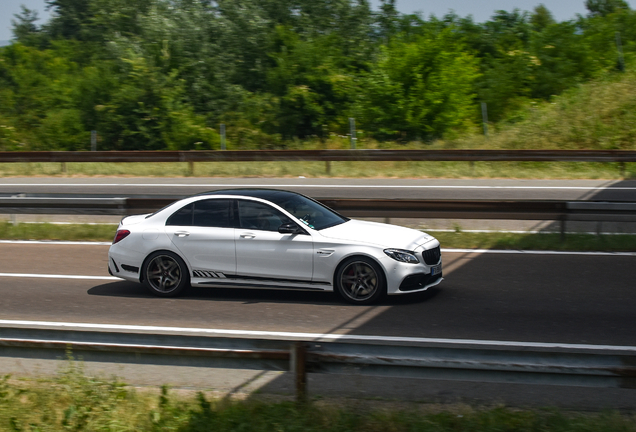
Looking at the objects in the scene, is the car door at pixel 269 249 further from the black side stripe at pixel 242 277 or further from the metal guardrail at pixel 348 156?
the metal guardrail at pixel 348 156

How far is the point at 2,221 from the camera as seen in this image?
15.2 meters

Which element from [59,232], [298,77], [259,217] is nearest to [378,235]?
[259,217]

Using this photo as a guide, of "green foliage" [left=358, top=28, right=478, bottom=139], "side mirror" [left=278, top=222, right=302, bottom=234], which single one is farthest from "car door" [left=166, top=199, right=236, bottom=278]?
"green foliage" [left=358, top=28, right=478, bottom=139]

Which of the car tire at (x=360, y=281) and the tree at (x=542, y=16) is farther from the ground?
the tree at (x=542, y=16)

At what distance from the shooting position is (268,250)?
8.71m

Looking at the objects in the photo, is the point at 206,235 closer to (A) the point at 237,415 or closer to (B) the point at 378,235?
(B) the point at 378,235

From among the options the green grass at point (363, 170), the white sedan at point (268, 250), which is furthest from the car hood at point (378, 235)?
the green grass at point (363, 170)

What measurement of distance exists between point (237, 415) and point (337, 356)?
0.94 m

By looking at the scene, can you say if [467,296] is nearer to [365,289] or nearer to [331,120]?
[365,289]

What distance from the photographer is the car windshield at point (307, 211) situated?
891 cm

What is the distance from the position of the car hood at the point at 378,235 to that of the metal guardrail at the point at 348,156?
11.7m

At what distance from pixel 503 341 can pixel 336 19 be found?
2984 centimetres

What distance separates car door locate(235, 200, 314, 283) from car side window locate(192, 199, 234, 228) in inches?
7.7

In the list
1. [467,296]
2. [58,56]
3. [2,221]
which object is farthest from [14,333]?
[58,56]
